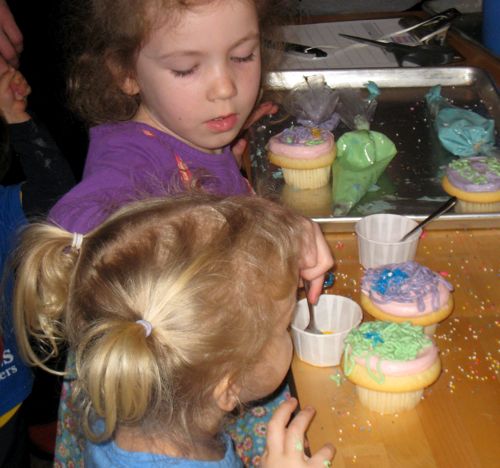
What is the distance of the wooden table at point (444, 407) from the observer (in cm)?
79

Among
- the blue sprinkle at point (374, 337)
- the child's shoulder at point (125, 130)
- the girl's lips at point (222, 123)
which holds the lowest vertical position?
the blue sprinkle at point (374, 337)

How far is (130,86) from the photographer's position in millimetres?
1215

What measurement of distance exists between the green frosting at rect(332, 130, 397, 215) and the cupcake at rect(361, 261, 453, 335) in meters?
0.32

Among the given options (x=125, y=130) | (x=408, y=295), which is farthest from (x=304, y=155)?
(x=408, y=295)

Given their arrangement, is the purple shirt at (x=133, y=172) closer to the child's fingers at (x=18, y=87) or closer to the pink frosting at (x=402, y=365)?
the child's fingers at (x=18, y=87)

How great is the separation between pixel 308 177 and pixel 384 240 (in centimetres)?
26

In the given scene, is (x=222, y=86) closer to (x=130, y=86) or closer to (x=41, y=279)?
(x=130, y=86)

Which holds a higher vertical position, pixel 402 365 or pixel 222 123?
pixel 222 123

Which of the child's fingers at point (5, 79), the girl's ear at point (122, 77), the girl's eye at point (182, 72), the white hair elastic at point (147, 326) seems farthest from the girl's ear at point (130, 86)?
the white hair elastic at point (147, 326)

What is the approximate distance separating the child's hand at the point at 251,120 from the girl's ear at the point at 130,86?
0.29 metres

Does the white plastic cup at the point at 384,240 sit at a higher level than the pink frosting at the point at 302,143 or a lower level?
lower

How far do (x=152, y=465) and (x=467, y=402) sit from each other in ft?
1.23

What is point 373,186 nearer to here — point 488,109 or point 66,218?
point 488,109

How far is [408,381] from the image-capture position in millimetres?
826
